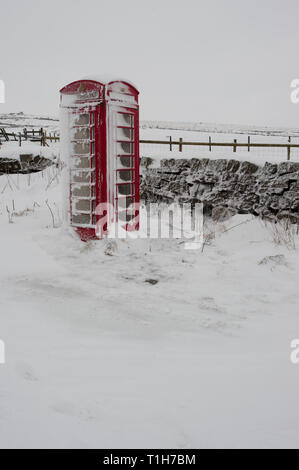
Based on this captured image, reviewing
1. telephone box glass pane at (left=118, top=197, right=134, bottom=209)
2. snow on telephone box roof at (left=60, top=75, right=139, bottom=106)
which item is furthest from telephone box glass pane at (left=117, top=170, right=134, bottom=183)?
snow on telephone box roof at (left=60, top=75, right=139, bottom=106)

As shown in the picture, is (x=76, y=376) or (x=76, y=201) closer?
(x=76, y=376)

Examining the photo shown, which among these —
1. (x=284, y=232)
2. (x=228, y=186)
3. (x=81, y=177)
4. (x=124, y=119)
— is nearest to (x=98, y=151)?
(x=81, y=177)

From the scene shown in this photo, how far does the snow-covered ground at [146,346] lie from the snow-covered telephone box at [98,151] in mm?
667

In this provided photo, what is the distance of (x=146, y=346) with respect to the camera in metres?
3.16

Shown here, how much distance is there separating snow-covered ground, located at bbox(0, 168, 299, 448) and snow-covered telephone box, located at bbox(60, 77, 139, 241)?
2.19 feet

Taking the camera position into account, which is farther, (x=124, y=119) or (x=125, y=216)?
(x=125, y=216)

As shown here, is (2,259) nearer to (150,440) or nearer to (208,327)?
(208,327)

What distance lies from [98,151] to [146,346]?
3.86 meters

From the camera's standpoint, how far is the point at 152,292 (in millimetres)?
4508

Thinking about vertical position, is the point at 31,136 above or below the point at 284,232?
above

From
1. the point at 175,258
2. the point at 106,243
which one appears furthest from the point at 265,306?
the point at 106,243

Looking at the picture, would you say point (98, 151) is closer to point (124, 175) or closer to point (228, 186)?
point (124, 175)

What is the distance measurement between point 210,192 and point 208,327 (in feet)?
15.9

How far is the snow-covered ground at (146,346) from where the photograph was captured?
2.09m
